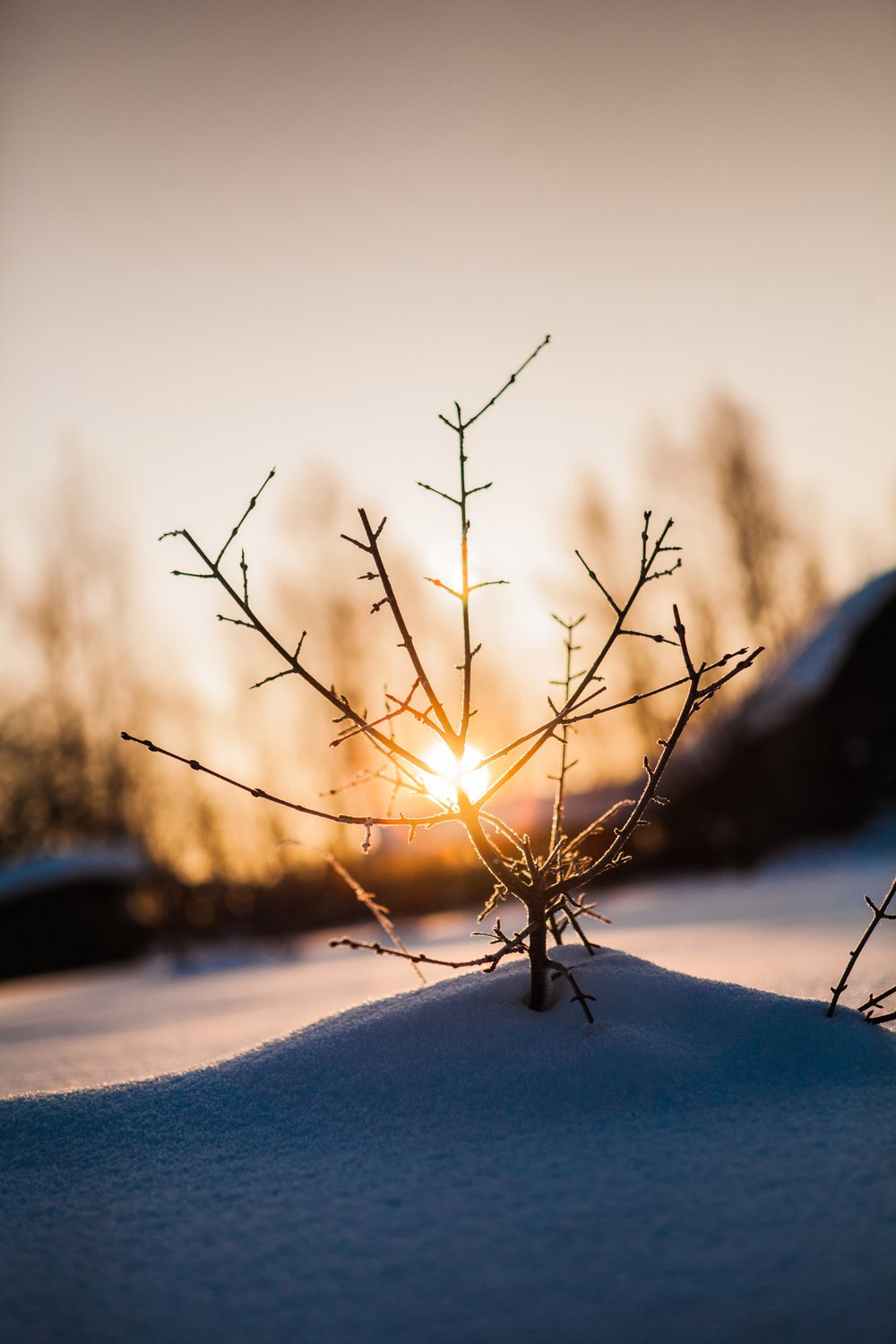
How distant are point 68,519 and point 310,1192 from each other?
69.2 ft

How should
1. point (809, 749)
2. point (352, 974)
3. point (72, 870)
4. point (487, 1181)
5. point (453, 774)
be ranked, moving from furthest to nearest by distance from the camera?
point (72, 870), point (809, 749), point (352, 974), point (453, 774), point (487, 1181)

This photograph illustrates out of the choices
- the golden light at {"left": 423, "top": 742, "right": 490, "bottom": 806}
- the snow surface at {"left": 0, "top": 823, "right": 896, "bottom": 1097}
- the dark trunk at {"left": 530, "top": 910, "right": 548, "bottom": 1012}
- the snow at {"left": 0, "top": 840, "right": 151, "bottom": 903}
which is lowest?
the snow surface at {"left": 0, "top": 823, "right": 896, "bottom": 1097}

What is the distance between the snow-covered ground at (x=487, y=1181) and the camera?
1316 mm

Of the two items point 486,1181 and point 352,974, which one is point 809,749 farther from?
point 486,1181

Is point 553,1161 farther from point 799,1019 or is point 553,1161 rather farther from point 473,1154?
point 799,1019

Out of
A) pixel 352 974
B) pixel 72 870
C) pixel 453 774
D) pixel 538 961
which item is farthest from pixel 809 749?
pixel 453 774

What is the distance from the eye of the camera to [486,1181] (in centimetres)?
168

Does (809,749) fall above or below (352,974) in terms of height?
above

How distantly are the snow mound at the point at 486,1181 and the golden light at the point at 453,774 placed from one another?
0.55 meters

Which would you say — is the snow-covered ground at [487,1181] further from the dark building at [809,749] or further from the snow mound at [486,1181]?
the dark building at [809,749]

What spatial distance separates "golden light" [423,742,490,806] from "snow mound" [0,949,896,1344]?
55cm

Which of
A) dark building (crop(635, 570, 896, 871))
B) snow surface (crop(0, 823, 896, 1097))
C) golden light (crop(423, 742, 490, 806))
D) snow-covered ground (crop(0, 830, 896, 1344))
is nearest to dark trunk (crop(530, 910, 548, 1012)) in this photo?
snow-covered ground (crop(0, 830, 896, 1344))

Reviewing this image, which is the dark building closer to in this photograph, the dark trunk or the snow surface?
the snow surface

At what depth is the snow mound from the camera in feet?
4.33
